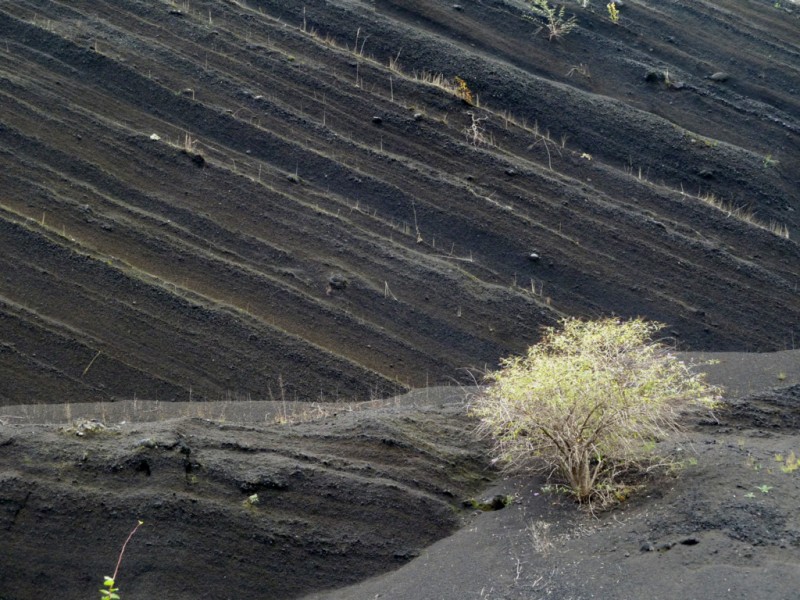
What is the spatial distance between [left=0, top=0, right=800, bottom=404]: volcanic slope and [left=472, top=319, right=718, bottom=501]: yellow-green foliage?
4417 millimetres

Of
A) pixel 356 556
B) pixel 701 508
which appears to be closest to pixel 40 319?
pixel 356 556

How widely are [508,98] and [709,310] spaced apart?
5.96 m

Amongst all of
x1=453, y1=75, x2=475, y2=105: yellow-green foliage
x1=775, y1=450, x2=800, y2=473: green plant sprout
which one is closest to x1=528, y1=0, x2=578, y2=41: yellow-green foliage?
x1=453, y1=75, x2=475, y2=105: yellow-green foliage

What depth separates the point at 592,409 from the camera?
9.49 metres

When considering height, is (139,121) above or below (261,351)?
above

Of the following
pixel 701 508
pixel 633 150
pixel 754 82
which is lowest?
pixel 701 508

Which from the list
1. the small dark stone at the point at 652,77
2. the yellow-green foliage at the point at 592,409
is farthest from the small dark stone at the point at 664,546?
the small dark stone at the point at 652,77

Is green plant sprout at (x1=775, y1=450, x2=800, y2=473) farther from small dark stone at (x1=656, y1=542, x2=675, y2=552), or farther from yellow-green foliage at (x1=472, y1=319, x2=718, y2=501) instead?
small dark stone at (x1=656, y1=542, x2=675, y2=552)

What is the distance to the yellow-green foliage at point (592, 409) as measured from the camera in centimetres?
948

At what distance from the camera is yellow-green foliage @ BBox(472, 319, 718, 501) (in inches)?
373

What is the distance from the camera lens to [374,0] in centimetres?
2106

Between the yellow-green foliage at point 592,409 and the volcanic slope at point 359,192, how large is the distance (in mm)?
4417

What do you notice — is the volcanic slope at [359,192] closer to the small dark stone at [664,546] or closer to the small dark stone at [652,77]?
the small dark stone at [652,77]

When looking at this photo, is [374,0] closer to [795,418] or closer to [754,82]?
[754,82]
